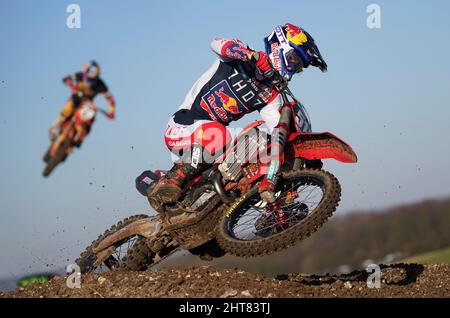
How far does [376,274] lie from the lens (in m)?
9.07

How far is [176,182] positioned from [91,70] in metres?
3.68

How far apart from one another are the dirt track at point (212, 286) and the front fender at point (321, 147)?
63.7 inches

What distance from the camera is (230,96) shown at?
9.38 meters

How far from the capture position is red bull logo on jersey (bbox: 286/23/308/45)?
29.7ft

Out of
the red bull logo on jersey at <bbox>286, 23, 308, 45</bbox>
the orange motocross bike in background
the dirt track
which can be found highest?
the red bull logo on jersey at <bbox>286, 23, 308, 45</bbox>

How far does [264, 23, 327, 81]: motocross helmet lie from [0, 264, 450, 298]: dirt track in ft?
8.80

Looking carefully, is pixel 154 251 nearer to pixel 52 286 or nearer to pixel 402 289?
pixel 52 286

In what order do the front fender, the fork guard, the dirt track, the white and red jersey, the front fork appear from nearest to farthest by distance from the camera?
the dirt track → the front fork → the front fender → the white and red jersey → the fork guard

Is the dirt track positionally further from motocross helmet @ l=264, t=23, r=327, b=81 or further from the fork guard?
motocross helmet @ l=264, t=23, r=327, b=81

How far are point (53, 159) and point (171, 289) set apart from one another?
2.88m

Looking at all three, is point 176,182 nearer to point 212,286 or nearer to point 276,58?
point 212,286

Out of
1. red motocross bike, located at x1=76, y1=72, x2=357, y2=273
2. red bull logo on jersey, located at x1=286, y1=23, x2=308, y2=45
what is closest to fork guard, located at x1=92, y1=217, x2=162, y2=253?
red motocross bike, located at x1=76, y1=72, x2=357, y2=273

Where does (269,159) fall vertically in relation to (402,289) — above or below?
above
